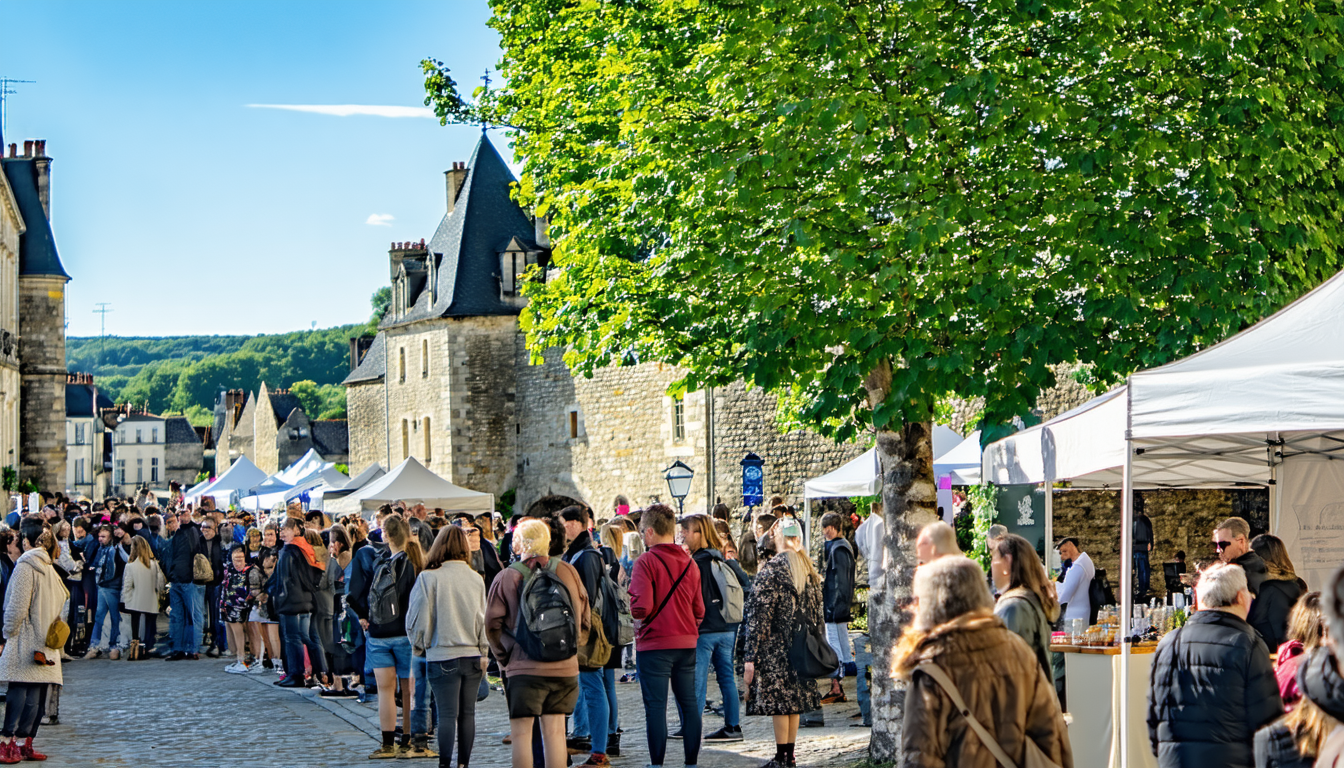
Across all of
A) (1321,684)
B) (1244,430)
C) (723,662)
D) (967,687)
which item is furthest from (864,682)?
(1321,684)

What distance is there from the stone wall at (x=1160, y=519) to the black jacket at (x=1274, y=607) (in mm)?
15212

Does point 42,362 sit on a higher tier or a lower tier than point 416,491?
higher

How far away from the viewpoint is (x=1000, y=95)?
8906mm

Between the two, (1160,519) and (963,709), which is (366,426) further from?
(963,709)

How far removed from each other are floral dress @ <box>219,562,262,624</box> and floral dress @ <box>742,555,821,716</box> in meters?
7.29

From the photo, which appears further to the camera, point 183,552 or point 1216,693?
point 183,552

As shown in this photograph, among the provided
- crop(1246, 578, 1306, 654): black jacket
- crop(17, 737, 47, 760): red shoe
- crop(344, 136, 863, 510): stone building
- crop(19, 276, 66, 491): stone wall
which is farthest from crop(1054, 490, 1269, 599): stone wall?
crop(19, 276, 66, 491): stone wall

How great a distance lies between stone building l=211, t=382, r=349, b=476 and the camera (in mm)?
76062

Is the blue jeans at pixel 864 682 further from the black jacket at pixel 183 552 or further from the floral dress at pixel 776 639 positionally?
the black jacket at pixel 183 552

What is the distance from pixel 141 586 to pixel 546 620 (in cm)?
1133

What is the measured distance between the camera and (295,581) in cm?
1336

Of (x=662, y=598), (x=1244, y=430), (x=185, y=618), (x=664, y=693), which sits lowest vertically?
(x=185, y=618)

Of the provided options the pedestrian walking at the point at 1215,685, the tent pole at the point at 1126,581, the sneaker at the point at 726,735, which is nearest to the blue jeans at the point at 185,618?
the sneaker at the point at 726,735

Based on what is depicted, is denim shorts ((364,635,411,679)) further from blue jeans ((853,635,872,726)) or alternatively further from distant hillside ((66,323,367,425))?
distant hillside ((66,323,367,425))
